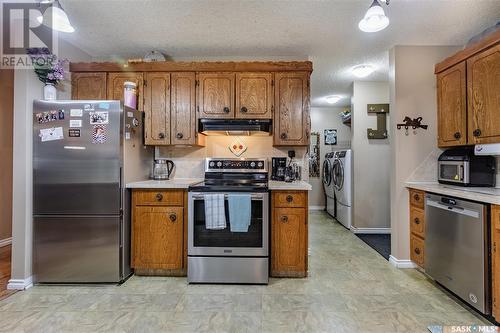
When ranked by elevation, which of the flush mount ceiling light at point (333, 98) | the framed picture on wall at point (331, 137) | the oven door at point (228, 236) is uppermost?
the flush mount ceiling light at point (333, 98)

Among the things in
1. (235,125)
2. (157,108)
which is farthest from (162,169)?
(235,125)

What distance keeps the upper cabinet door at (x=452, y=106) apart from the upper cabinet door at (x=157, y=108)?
9.85 feet

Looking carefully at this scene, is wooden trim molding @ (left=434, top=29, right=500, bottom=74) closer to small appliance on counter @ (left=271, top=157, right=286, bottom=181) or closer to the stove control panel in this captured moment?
small appliance on counter @ (left=271, top=157, right=286, bottom=181)

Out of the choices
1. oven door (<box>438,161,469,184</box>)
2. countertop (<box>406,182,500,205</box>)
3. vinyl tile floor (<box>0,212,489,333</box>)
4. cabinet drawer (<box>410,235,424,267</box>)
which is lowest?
vinyl tile floor (<box>0,212,489,333</box>)

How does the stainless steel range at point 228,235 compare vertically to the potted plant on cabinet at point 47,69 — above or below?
below

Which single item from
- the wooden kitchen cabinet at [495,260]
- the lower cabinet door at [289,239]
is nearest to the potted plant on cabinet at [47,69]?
the lower cabinet door at [289,239]

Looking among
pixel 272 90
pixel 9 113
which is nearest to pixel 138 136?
pixel 272 90

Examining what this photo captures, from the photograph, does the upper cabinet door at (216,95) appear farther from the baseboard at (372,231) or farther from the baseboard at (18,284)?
the baseboard at (372,231)

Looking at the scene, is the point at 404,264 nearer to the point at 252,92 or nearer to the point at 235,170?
the point at 235,170

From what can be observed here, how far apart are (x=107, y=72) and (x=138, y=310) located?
2.52 meters

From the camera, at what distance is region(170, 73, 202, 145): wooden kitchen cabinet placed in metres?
2.95

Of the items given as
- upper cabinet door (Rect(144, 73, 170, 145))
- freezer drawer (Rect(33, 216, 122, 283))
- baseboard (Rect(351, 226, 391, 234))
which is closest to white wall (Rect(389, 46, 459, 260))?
baseboard (Rect(351, 226, 391, 234))

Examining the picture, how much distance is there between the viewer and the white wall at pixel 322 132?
242 inches

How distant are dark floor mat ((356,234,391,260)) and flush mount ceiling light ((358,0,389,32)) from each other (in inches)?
101
